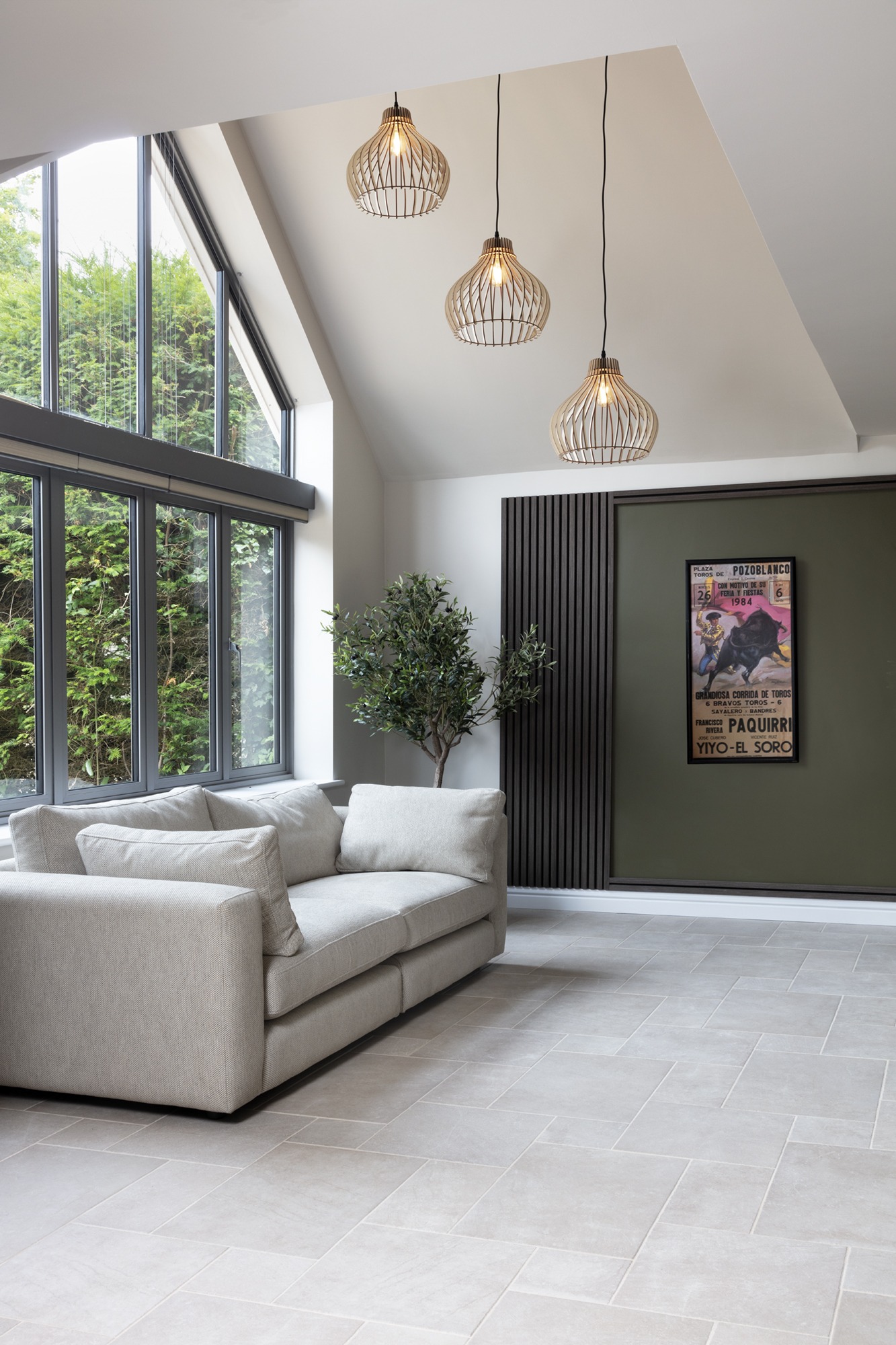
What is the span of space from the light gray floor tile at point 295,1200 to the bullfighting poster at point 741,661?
3.97m

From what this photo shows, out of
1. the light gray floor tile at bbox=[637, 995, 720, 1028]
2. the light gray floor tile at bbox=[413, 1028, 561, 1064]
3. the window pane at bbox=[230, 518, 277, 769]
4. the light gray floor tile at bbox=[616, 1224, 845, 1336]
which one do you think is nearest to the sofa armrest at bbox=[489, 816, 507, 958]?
the light gray floor tile at bbox=[637, 995, 720, 1028]

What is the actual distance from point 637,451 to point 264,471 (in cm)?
197

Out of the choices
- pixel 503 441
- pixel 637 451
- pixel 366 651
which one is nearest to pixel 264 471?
pixel 366 651

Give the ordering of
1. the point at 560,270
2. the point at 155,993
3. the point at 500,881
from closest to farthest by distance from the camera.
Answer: the point at 155,993 → the point at 500,881 → the point at 560,270

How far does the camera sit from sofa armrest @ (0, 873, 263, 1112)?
3354 mm

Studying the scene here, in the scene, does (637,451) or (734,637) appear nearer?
(637,451)

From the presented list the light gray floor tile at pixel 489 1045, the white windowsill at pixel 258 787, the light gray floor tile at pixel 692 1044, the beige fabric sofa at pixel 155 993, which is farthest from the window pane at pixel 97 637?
the light gray floor tile at pixel 692 1044

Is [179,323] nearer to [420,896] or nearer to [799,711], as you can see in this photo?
[420,896]

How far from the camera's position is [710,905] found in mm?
6621

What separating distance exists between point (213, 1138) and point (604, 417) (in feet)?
11.5

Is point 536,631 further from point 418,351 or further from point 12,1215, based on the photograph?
point 12,1215

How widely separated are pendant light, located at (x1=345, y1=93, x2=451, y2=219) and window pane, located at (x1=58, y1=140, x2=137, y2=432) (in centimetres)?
113

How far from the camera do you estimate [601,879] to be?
270 inches

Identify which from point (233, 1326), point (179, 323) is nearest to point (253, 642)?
point (179, 323)
